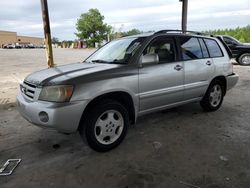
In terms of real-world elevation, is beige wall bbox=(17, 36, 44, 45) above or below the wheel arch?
above

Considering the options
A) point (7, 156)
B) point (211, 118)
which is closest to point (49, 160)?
point (7, 156)

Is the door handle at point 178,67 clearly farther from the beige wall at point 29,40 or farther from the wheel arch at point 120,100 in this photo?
the beige wall at point 29,40

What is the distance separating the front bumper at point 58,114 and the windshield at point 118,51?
115 cm

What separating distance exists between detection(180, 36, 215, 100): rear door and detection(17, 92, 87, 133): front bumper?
2193 mm

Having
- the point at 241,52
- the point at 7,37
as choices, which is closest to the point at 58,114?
the point at 241,52

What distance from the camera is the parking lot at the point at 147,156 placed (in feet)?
9.49

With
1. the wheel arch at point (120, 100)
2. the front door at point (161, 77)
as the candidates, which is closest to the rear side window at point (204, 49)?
the front door at point (161, 77)

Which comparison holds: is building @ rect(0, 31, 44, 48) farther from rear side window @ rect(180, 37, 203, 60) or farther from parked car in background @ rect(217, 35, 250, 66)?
rear side window @ rect(180, 37, 203, 60)

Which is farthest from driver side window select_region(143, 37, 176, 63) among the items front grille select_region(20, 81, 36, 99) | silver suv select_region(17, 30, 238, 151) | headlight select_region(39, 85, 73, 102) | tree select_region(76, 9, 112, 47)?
tree select_region(76, 9, 112, 47)

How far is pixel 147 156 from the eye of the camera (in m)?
3.46

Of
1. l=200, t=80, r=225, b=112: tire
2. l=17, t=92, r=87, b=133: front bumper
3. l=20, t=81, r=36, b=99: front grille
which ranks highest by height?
l=20, t=81, r=36, b=99: front grille

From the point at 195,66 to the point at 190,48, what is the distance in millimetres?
362

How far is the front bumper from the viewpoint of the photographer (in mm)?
3152

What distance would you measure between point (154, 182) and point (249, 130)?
2.38 meters
